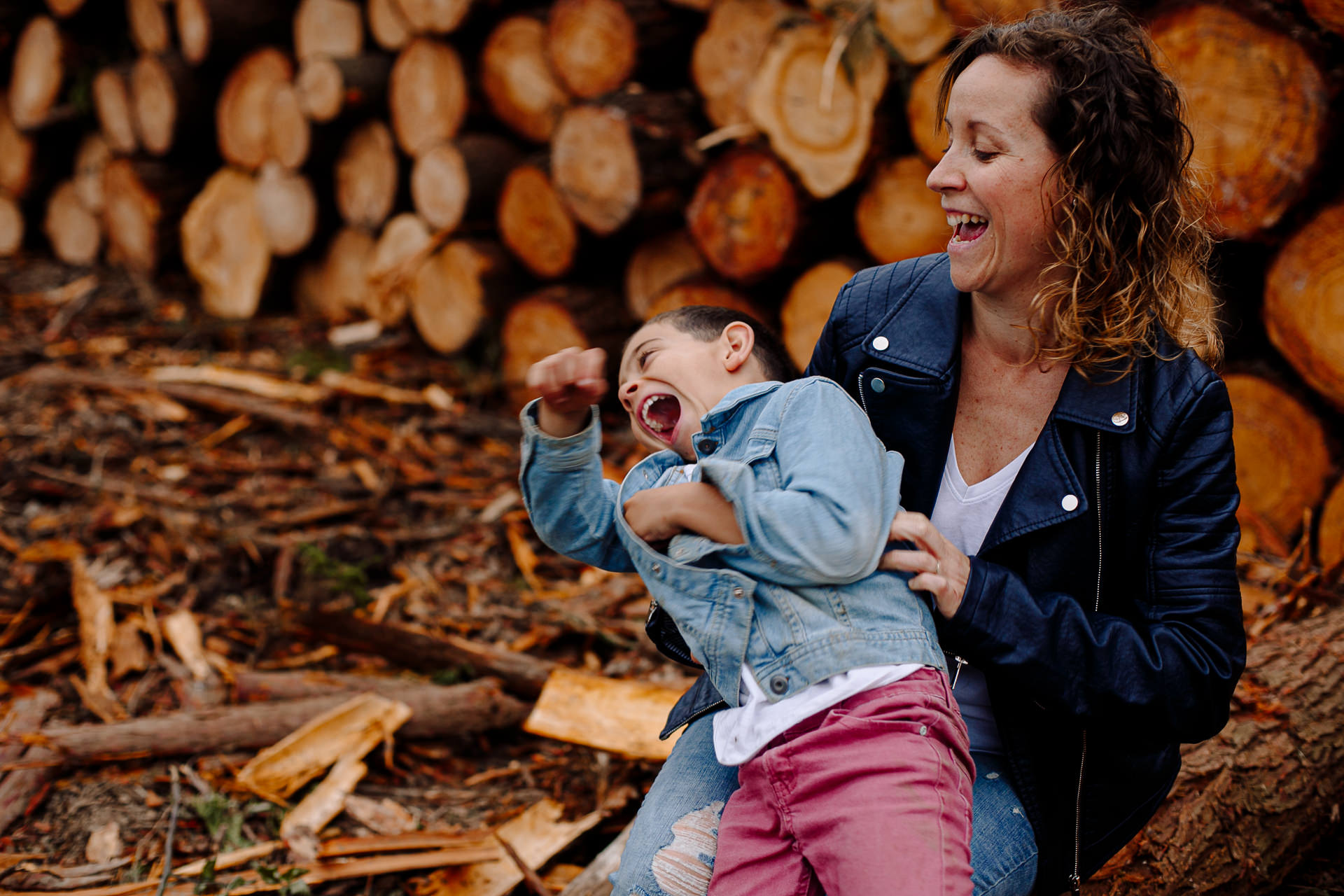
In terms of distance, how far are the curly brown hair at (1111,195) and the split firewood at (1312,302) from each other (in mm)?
1644

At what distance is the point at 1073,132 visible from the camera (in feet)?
5.77

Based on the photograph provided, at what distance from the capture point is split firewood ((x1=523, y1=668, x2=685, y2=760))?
2.84 metres

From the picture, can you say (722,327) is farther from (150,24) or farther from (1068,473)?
(150,24)

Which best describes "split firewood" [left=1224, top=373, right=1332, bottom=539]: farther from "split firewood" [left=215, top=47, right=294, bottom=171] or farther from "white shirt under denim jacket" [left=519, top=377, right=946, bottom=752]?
"split firewood" [left=215, top=47, right=294, bottom=171]

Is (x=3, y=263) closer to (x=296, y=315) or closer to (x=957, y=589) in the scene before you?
(x=296, y=315)

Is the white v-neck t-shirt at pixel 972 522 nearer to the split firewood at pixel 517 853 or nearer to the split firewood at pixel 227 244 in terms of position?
the split firewood at pixel 517 853

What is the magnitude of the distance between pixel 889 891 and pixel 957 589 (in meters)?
0.53

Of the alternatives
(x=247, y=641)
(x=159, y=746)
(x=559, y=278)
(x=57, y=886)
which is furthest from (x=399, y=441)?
(x=57, y=886)

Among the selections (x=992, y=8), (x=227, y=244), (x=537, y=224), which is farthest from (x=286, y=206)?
(x=992, y=8)

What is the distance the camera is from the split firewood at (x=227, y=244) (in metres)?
7.01

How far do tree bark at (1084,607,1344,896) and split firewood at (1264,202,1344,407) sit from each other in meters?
1.06

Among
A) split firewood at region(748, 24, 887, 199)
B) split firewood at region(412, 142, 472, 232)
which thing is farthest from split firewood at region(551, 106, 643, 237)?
split firewood at region(412, 142, 472, 232)

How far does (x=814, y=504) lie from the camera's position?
1.64 metres

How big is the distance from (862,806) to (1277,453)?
9.37ft
